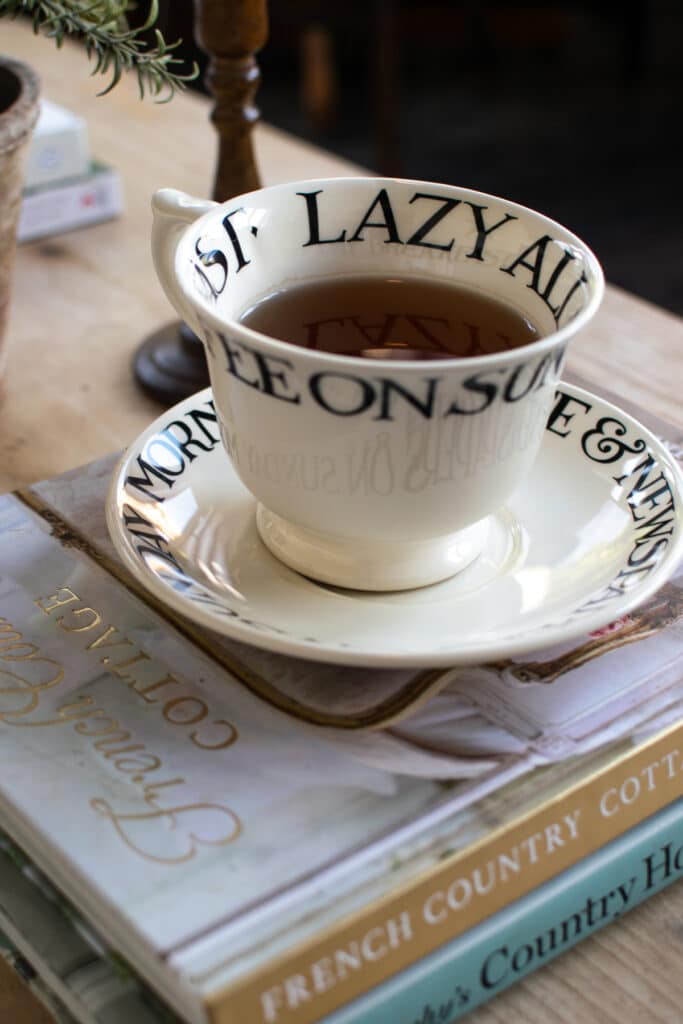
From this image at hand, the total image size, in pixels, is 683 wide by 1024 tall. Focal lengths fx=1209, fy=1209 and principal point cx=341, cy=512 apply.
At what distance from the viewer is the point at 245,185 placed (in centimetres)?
66

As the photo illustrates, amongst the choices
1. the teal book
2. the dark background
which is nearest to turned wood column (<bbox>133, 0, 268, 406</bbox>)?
the teal book

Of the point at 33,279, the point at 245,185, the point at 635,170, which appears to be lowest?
the point at 635,170

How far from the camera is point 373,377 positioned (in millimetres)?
377

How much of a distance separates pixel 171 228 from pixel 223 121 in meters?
0.20

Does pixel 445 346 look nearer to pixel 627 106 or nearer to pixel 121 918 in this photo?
pixel 121 918

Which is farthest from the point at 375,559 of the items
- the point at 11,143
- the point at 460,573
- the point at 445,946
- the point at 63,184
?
the point at 63,184

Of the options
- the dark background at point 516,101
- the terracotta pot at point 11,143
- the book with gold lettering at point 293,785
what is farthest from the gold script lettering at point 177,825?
the dark background at point 516,101

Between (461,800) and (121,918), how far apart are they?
0.11 m

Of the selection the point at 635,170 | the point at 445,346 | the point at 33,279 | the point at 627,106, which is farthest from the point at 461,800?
the point at 627,106

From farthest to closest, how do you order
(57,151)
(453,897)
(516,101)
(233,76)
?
(516,101) < (57,151) < (233,76) < (453,897)

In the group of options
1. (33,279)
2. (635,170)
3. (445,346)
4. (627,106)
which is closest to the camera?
(445,346)

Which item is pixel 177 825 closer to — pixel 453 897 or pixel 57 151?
pixel 453 897

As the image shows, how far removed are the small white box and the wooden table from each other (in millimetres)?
43

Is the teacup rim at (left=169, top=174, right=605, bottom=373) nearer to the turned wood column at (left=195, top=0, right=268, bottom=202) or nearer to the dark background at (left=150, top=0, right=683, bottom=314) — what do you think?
the turned wood column at (left=195, top=0, right=268, bottom=202)
